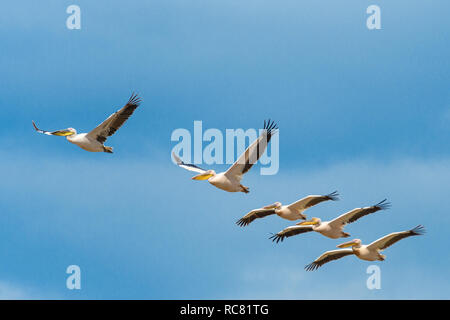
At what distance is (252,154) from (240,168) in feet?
2.72

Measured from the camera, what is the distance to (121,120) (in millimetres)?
32531

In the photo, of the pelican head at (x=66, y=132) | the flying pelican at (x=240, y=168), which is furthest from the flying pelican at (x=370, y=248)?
the pelican head at (x=66, y=132)

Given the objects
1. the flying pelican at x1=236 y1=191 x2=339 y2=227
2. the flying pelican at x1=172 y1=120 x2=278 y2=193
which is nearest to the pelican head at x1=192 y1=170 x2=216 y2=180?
the flying pelican at x1=172 y1=120 x2=278 y2=193

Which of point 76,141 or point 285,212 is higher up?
point 76,141

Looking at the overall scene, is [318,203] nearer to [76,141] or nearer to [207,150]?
[207,150]

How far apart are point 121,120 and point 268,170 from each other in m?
5.33

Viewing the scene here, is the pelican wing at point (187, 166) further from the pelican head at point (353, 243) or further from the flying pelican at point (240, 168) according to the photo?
the pelican head at point (353, 243)

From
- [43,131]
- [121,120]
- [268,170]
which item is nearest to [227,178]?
[268,170]

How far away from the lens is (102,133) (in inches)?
1286

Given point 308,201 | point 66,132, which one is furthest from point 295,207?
point 66,132

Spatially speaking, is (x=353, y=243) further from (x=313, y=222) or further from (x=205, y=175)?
(x=205, y=175)

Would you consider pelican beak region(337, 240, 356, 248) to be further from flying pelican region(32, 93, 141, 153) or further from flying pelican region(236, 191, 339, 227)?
flying pelican region(32, 93, 141, 153)
